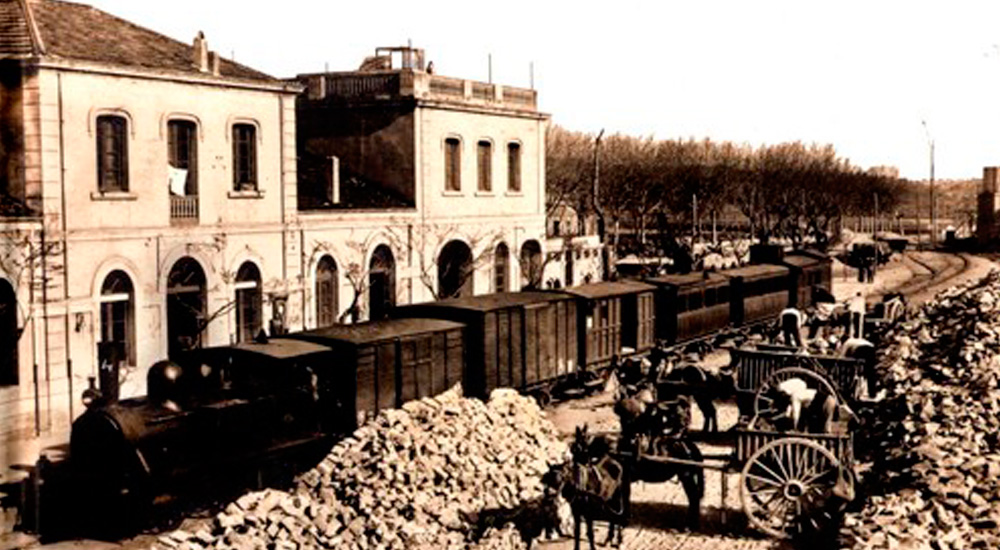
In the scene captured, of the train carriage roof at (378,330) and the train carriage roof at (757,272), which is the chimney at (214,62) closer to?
the train carriage roof at (378,330)

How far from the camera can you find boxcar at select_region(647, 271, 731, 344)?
29750mm

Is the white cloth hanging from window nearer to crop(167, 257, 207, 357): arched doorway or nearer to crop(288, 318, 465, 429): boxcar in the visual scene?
crop(167, 257, 207, 357): arched doorway

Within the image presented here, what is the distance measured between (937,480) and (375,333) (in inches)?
408

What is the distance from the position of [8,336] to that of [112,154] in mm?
4820

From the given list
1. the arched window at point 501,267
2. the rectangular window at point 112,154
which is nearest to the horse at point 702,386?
the rectangular window at point 112,154

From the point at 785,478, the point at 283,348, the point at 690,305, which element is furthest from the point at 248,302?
the point at 785,478

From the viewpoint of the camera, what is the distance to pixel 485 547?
14336 millimetres

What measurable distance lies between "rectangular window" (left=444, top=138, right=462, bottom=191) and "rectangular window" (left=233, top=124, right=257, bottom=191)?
9.21m

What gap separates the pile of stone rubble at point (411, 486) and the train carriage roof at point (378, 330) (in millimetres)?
1873

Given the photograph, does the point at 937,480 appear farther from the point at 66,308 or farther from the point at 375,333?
the point at 66,308

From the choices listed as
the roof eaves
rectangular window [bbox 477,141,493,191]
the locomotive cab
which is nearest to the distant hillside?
rectangular window [bbox 477,141,493,191]

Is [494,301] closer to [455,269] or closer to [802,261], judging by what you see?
[455,269]

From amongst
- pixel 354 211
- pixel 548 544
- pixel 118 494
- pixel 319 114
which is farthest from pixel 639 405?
pixel 319 114

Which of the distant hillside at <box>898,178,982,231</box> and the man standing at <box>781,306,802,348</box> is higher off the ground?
the distant hillside at <box>898,178,982,231</box>
